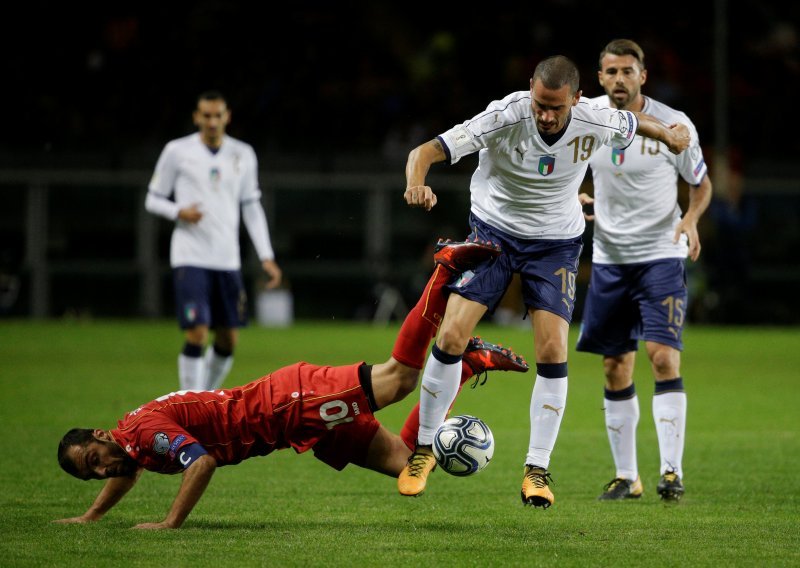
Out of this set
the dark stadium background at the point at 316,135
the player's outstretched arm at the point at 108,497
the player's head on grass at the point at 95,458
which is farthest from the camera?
the dark stadium background at the point at 316,135

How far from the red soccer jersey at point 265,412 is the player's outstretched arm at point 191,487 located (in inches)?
12.0

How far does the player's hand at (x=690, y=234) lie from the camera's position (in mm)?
7355

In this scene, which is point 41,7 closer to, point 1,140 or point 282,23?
point 1,140

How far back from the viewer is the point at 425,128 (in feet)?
78.7

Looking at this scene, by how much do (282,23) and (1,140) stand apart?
576 centimetres

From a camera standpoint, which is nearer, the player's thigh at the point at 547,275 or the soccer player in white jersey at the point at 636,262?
the player's thigh at the point at 547,275

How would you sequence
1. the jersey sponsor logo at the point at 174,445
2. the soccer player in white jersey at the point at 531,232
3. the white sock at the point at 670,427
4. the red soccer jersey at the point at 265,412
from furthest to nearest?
the white sock at the point at 670,427
the soccer player in white jersey at the point at 531,232
the red soccer jersey at the point at 265,412
the jersey sponsor logo at the point at 174,445

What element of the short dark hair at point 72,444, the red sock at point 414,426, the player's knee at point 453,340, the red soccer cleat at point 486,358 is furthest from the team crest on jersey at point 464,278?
the short dark hair at point 72,444

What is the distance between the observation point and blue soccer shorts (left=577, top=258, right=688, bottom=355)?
296 inches

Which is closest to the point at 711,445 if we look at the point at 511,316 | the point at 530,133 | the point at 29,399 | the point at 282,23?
the point at 530,133

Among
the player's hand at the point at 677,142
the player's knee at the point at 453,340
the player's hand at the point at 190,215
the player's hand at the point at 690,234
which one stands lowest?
the player's knee at the point at 453,340

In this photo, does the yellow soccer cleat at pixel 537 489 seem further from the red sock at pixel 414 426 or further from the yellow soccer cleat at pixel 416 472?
the red sock at pixel 414 426

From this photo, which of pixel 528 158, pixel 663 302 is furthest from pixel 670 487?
pixel 528 158

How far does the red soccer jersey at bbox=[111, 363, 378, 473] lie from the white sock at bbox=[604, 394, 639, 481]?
5.64ft
